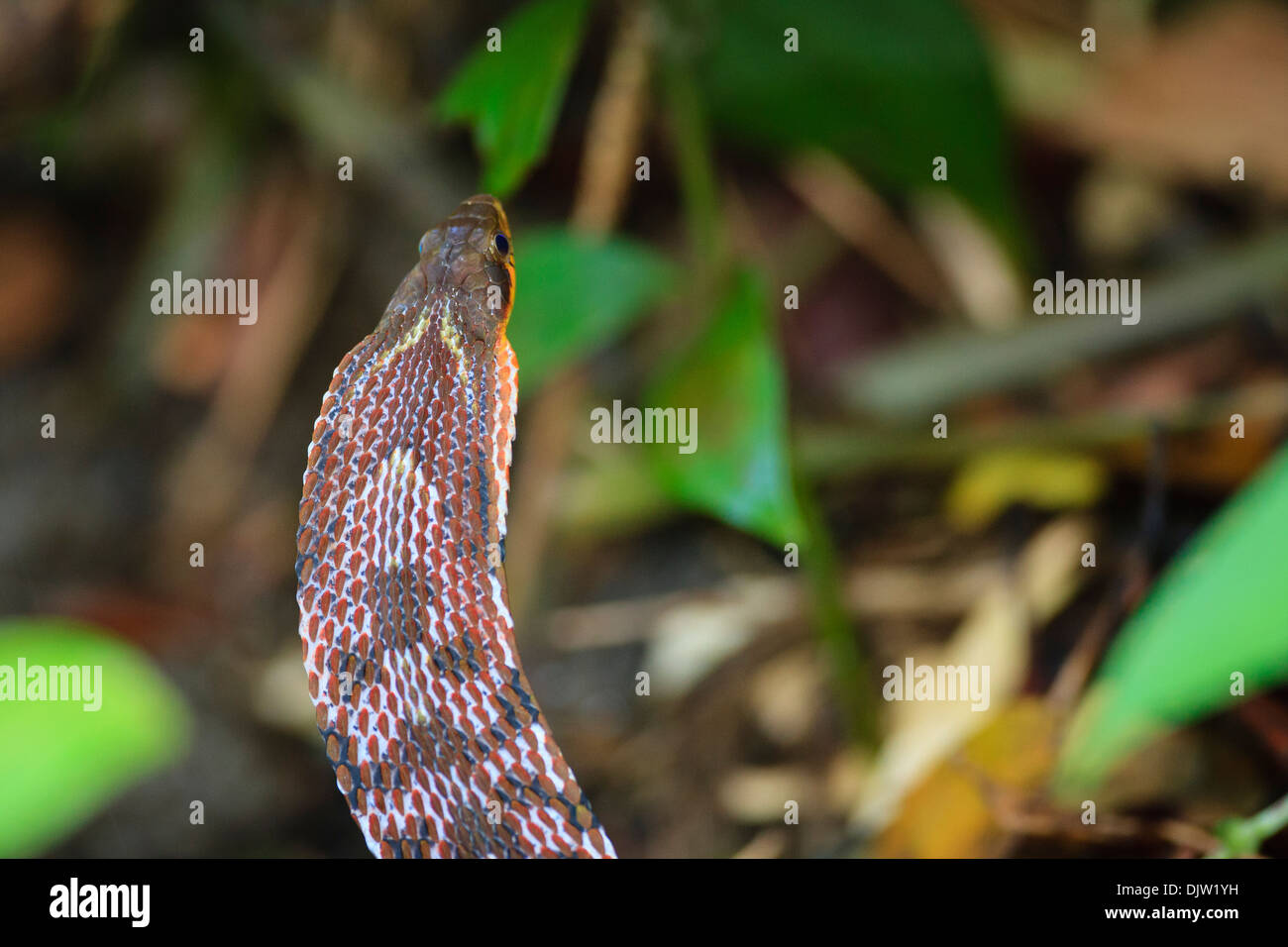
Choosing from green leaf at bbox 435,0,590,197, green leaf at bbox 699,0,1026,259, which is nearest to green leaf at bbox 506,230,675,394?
green leaf at bbox 435,0,590,197

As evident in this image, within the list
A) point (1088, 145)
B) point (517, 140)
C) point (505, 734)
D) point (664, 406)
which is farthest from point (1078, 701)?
point (1088, 145)

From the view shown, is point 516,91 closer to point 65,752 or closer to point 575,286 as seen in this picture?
point 575,286

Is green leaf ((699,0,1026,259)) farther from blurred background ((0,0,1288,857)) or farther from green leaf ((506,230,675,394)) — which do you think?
green leaf ((506,230,675,394))

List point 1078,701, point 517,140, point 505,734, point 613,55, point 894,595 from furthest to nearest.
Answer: point 894,595, point 613,55, point 1078,701, point 517,140, point 505,734

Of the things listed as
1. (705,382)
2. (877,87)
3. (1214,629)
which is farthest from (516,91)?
(877,87)

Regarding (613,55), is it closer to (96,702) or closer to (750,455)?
(750,455)

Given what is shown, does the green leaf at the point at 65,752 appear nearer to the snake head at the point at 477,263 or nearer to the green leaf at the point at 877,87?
the snake head at the point at 477,263
